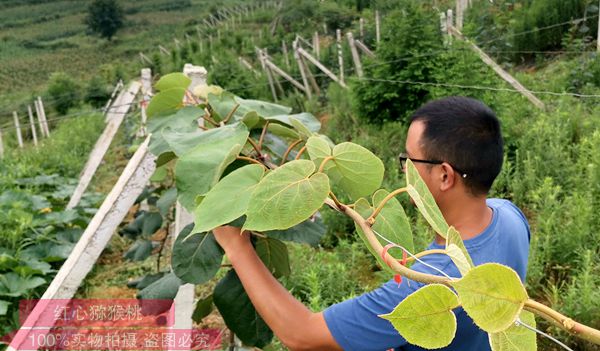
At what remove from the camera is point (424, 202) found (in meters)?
0.50

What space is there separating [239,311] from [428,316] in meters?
1.04

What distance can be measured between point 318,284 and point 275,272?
131 cm

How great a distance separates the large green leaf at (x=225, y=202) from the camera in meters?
0.72

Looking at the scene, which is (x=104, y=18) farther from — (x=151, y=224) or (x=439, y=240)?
(x=439, y=240)

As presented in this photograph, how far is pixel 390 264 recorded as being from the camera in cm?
43

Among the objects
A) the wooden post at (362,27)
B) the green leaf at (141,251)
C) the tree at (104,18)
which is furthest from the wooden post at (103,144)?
the tree at (104,18)

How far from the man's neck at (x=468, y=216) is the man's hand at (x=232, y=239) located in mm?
369

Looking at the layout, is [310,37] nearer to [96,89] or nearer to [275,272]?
[96,89]

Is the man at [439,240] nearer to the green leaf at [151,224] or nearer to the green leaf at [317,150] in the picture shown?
the green leaf at [317,150]

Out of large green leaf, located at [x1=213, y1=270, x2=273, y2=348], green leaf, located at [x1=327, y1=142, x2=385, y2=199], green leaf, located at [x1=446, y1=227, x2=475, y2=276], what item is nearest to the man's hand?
large green leaf, located at [x1=213, y1=270, x2=273, y2=348]

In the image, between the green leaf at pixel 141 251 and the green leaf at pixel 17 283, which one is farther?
the green leaf at pixel 17 283

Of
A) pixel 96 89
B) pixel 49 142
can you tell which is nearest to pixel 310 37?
pixel 49 142

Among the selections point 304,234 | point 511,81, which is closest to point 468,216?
point 304,234

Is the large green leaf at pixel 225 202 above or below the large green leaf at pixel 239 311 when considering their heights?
above
